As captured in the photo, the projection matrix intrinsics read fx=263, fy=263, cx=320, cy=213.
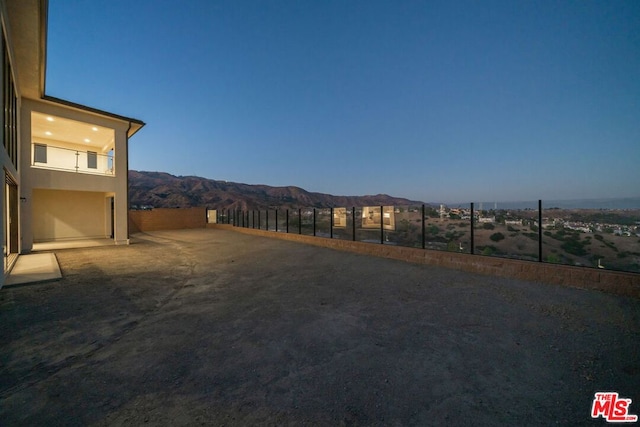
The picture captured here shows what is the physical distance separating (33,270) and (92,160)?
8.19m

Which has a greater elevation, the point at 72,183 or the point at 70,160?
the point at 70,160

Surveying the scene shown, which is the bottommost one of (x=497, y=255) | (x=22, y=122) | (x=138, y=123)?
(x=497, y=255)

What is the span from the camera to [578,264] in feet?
19.3

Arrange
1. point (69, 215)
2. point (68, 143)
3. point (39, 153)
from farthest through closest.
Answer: point (68, 143) → point (69, 215) → point (39, 153)

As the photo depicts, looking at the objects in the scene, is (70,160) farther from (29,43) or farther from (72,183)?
(29,43)

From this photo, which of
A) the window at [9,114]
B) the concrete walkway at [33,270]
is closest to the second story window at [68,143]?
the window at [9,114]

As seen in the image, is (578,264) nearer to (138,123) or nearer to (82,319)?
(82,319)

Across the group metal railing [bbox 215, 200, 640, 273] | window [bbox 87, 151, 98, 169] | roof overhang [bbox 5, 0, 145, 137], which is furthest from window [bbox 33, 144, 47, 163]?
metal railing [bbox 215, 200, 640, 273]

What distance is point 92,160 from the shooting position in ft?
43.5

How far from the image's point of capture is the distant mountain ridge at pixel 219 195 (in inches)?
2544

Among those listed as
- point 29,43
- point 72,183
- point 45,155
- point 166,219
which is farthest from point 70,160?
point 166,219

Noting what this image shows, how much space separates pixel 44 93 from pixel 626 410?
56.1 ft

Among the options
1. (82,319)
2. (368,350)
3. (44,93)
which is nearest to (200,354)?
(368,350)

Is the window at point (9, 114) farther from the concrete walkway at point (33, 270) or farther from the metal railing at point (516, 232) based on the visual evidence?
the metal railing at point (516, 232)
